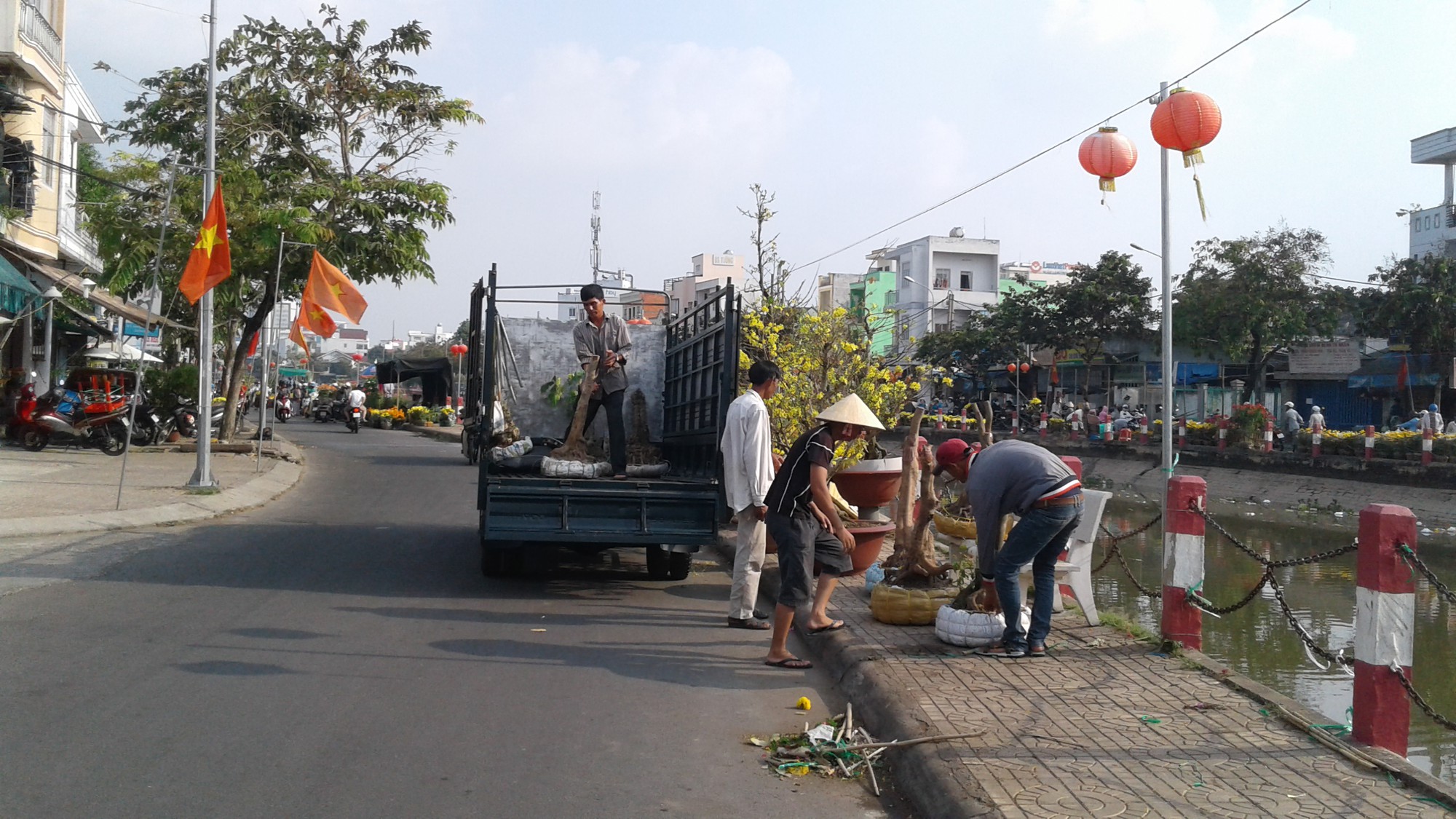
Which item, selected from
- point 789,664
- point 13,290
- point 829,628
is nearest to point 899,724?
point 789,664

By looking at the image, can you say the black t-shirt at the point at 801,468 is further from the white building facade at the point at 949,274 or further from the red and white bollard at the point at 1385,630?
the white building facade at the point at 949,274

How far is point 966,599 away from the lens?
679 cm

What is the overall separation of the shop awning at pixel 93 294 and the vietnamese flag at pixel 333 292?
6092 mm

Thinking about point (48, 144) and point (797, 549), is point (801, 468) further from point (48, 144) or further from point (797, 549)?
point (48, 144)

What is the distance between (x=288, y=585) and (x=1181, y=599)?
6.50m

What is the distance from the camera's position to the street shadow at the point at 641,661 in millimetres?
6129

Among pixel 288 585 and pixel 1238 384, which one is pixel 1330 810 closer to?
pixel 288 585

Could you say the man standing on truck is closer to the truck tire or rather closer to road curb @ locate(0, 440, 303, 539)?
the truck tire

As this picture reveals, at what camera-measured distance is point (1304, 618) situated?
34.1 feet

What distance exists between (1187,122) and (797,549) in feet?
18.7

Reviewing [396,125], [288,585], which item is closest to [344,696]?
[288,585]

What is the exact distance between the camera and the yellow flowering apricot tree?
36.1 ft

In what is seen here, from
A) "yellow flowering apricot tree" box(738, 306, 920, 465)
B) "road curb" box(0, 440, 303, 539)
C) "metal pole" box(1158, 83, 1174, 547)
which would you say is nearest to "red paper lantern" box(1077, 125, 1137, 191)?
"metal pole" box(1158, 83, 1174, 547)

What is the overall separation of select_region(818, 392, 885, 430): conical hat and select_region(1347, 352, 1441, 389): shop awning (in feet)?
104
